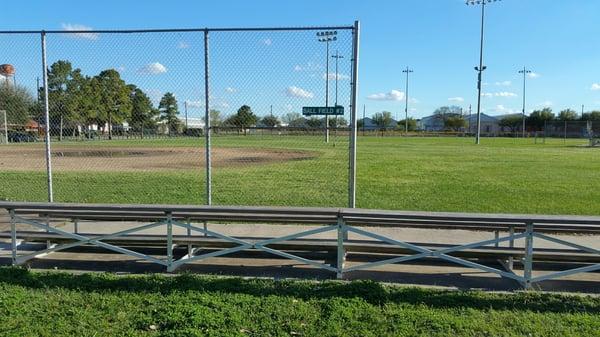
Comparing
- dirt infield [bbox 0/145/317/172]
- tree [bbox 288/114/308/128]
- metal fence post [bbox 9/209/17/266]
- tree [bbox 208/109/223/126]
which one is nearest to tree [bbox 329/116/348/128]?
tree [bbox 288/114/308/128]

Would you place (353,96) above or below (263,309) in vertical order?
above

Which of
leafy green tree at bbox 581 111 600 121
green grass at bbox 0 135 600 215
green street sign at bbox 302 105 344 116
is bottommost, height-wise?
green grass at bbox 0 135 600 215

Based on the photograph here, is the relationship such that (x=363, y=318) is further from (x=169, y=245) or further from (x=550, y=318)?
(x=169, y=245)

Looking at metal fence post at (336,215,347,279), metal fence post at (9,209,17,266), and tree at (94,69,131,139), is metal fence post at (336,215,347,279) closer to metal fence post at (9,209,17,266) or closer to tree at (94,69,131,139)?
metal fence post at (9,209,17,266)

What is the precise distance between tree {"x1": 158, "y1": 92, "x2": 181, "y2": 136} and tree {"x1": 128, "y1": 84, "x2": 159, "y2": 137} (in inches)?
6.8

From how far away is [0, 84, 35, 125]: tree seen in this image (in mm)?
13305

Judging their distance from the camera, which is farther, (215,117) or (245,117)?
(215,117)

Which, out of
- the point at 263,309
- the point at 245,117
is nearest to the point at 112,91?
the point at 245,117

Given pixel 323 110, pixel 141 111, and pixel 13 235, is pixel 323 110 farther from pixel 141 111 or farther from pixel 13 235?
pixel 13 235

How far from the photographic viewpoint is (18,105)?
1386cm

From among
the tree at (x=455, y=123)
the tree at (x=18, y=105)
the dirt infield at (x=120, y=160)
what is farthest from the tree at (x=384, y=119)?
the tree at (x=18, y=105)

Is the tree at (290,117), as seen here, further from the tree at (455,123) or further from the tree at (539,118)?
the tree at (455,123)

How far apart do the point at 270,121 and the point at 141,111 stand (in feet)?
8.11

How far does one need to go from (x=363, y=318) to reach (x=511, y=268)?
2.34 metres
